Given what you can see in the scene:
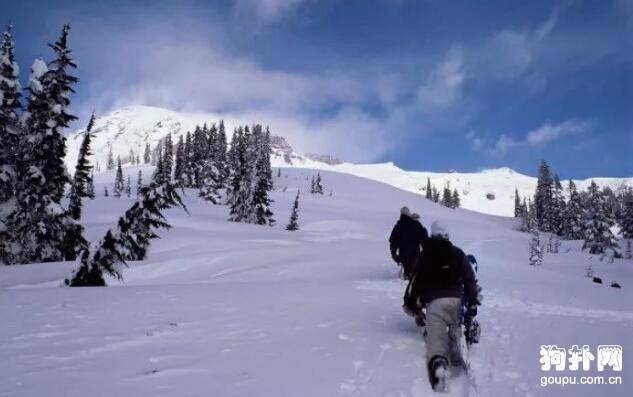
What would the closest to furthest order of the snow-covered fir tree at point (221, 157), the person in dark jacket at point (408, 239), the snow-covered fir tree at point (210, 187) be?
the person in dark jacket at point (408, 239), the snow-covered fir tree at point (210, 187), the snow-covered fir tree at point (221, 157)

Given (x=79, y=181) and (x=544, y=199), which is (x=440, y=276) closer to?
(x=79, y=181)

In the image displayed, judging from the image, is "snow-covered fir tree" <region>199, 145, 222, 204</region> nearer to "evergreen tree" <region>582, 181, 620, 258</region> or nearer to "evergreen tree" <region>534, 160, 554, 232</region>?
"evergreen tree" <region>582, 181, 620, 258</region>

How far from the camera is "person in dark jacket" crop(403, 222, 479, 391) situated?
5898 mm

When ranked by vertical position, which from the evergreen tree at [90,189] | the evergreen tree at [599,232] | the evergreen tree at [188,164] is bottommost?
the evergreen tree at [599,232]

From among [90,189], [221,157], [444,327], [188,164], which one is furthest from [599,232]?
[90,189]

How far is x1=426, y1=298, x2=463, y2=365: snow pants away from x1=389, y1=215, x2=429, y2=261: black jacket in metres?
6.88

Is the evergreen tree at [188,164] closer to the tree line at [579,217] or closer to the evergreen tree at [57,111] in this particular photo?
the tree line at [579,217]

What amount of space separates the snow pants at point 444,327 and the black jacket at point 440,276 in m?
0.11

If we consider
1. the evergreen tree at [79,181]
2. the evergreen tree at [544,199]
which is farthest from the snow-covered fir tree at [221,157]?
the evergreen tree at [544,199]

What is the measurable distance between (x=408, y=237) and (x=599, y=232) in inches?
2153

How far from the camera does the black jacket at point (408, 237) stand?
13.1m

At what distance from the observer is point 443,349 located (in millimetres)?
5766

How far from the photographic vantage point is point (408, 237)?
43.1 feet

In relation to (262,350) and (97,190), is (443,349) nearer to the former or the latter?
(262,350)
